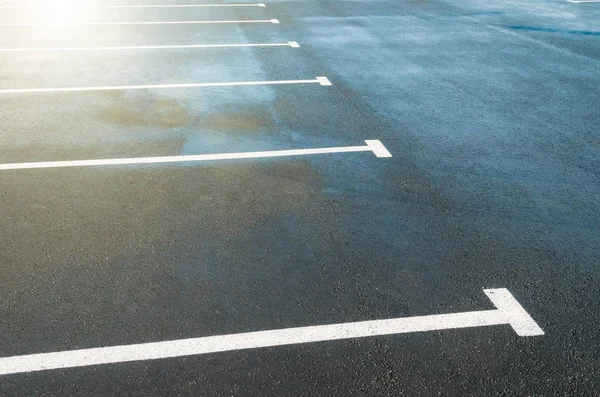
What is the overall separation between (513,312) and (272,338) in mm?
1804

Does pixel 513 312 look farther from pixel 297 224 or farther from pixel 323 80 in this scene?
pixel 323 80

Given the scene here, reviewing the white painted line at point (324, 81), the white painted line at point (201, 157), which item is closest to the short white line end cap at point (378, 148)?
the white painted line at point (201, 157)

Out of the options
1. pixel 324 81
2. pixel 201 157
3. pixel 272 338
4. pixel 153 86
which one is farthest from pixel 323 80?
pixel 272 338

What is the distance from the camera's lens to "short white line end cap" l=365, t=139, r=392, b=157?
696 centimetres

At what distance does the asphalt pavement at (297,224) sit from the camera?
3730 millimetres

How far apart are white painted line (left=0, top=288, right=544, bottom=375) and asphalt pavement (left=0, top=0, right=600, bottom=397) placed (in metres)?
0.02

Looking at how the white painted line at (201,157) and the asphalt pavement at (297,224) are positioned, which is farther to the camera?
the white painted line at (201,157)

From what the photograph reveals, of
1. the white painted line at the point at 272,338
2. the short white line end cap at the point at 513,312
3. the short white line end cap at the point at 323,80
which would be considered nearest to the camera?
the white painted line at the point at 272,338

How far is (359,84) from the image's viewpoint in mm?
9773

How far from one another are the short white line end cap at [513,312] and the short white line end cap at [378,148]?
2.81 metres

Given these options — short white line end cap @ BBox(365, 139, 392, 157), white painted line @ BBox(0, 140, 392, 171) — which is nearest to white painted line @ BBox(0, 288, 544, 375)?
short white line end cap @ BBox(365, 139, 392, 157)

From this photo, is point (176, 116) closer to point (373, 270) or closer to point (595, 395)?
point (373, 270)

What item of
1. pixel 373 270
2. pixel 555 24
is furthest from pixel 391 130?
pixel 555 24

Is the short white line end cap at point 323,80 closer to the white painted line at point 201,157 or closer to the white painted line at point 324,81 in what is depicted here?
the white painted line at point 324,81
